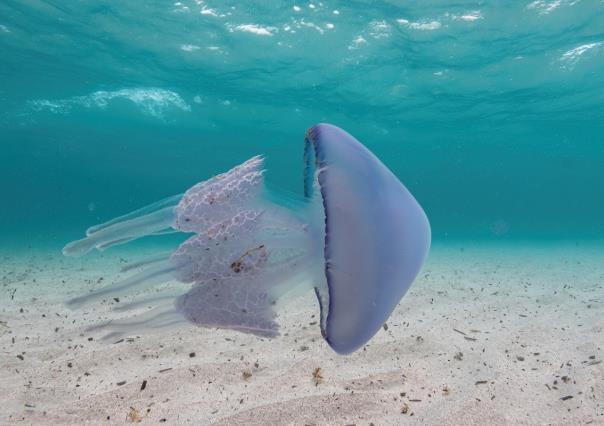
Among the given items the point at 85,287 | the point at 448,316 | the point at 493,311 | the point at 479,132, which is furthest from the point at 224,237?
the point at 479,132

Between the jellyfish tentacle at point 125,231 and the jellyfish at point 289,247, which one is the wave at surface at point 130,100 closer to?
the jellyfish tentacle at point 125,231

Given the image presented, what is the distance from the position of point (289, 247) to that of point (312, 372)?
5.37 feet

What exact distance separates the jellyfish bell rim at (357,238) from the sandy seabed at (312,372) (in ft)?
4.27

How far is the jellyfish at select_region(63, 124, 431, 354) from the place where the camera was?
155 cm

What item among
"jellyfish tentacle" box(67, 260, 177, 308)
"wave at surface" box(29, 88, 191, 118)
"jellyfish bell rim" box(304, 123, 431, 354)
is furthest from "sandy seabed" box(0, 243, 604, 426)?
"wave at surface" box(29, 88, 191, 118)

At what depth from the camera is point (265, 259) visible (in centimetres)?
200

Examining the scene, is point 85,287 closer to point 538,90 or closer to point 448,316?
point 448,316

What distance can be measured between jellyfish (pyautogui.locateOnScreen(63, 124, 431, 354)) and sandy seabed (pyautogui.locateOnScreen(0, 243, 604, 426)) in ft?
3.40

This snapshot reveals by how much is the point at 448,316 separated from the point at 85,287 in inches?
241

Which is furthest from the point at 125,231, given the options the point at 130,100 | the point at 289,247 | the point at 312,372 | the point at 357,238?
the point at 130,100

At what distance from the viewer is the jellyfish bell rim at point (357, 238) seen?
151 cm

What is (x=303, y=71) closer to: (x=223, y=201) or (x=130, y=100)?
(x=130, y=100)

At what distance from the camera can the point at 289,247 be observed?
2051mm

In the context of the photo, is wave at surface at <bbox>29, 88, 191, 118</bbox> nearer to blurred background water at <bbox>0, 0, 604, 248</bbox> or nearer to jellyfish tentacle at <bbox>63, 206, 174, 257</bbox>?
blurred background water at <bbox>0, 0, 604, 248</bbox>
